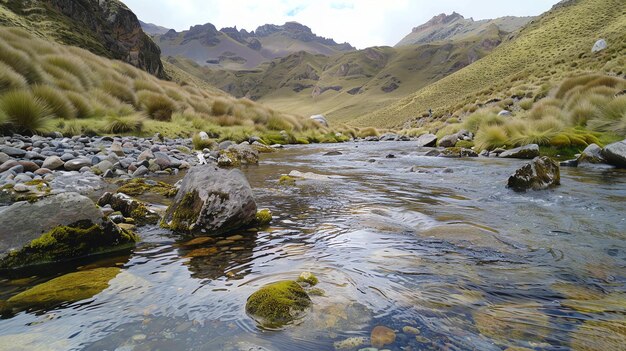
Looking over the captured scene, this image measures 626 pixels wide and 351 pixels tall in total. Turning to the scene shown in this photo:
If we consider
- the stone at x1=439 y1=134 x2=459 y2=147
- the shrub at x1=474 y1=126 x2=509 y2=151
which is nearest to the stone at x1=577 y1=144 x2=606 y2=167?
the shrub at x1=474 y1=126 x2=509 y2=151

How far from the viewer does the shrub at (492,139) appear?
1002cm

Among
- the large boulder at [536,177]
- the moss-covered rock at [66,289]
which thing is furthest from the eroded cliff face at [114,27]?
the large boulder at [536,177]

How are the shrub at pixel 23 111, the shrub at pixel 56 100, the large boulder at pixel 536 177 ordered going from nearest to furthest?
1. the large boulder at pixel 536 177
2. the shrub at pixel 23 111
3. the shrub at pixel 56 100

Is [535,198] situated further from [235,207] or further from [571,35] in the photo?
[571,35]

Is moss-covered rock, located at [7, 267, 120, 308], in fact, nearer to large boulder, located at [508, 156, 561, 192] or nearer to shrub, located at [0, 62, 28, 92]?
large boulder, located at [508, 156, 561, 192]

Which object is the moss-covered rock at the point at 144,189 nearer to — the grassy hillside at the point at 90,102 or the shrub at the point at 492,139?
the grassy hillside at the point at 90,102

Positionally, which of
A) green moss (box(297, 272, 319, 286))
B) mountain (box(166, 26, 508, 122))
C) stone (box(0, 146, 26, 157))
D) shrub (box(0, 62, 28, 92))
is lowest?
green moss (box(297, 272, 319, 286))

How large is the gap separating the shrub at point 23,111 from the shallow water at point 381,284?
269 inches

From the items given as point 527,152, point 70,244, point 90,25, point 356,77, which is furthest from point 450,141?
point 356,77

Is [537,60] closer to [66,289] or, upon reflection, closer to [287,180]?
[287,180]

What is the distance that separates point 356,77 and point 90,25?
474ft

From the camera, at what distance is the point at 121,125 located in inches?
396

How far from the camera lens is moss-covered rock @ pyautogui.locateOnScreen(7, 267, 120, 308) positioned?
69.7 inches

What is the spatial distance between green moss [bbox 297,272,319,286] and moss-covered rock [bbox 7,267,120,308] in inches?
44.9
